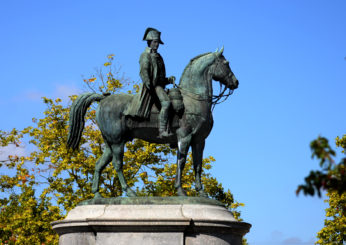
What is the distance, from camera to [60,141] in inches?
1048

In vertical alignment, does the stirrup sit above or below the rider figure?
below

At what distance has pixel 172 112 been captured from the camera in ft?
41.4

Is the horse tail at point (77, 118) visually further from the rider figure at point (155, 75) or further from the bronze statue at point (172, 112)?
the rider figure at point (155, 75)

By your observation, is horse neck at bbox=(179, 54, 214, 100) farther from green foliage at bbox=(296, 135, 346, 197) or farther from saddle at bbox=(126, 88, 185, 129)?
green foliage at bbox=(296, 135, 346, 197)

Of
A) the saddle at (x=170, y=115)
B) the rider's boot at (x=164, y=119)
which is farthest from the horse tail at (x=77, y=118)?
the rider's boot at (x=164, y=119)

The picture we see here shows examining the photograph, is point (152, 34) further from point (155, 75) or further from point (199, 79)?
point (199, 79)

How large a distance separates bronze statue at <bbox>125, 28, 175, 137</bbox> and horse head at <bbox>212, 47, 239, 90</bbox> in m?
0.93

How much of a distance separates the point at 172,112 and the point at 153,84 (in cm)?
70

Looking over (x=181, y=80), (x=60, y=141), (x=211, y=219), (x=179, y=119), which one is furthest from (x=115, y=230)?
(x=60, y=141)

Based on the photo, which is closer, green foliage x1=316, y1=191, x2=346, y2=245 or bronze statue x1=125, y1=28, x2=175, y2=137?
bronze statue x1=125, y1=28, x2=175, y2=137

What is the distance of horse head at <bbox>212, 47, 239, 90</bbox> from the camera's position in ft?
43.0

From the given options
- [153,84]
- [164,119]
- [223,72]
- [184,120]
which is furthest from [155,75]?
[223,72]

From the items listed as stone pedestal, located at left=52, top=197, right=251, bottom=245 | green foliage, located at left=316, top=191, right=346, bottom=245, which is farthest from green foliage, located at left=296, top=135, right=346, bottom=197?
green foliage, located at left=316, top=191, right=346, bottom=245

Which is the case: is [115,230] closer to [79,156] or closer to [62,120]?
[79,156]
